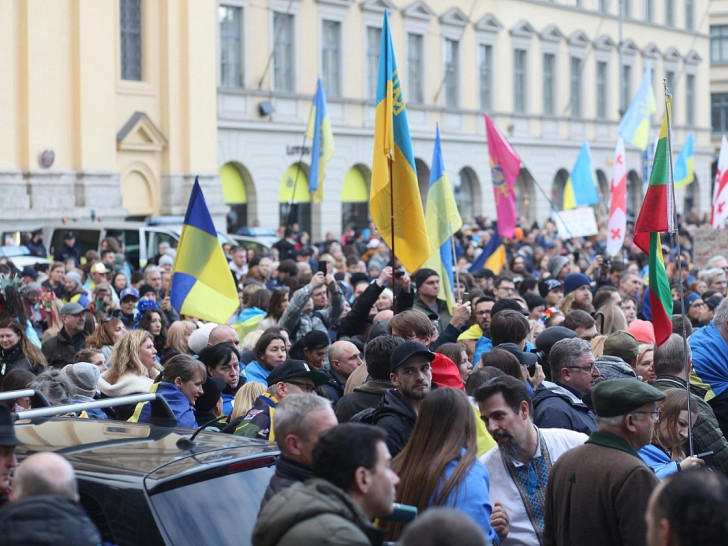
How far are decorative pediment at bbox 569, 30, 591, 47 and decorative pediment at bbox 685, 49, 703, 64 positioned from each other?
8928mm

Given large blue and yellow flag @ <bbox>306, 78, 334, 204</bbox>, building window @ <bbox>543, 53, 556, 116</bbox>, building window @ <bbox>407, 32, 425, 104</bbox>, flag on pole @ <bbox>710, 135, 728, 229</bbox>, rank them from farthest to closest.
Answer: building window @ <bbox>543, 53, 556, 116</bbox>
building window @ <bbox>407, 32, 425, 104</bbox>
large blue and yellow flag @ <bbox>306, 78, 334, 204</bbox>
flag on pole @ <bbox>710, 135, 728, 229</bbox>

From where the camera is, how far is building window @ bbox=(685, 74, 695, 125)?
54406 millimetres

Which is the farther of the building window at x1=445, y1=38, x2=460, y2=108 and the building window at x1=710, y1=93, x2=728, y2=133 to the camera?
the building window at x1=710, y1=93, x2=728, y2=133

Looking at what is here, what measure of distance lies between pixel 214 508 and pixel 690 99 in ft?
174

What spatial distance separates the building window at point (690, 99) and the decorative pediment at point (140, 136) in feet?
103

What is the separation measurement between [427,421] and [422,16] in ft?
116

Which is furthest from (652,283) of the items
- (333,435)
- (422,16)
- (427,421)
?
(422,16)

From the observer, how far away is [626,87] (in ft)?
163

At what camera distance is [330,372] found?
8672 mm

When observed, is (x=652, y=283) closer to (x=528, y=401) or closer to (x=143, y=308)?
(x=528, y=401)

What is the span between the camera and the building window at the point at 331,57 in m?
35.6

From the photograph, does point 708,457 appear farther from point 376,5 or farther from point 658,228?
point 376,5

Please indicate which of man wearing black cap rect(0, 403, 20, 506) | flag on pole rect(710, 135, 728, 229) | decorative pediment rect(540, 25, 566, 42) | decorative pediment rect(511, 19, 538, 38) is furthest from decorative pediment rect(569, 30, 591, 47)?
man wearing black cap rect(0, 403, 20, 506)

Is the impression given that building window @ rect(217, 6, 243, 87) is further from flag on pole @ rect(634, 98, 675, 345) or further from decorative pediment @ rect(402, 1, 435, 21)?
flag on pole @ rect(634, 98, 675, 345)
